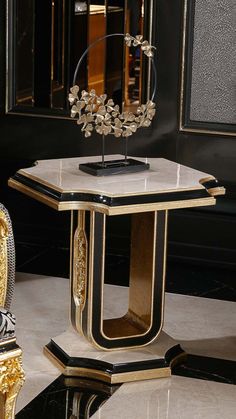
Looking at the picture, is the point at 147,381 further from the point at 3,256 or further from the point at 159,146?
the point at 159,146

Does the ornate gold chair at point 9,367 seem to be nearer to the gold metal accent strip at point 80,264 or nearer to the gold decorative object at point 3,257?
the gold decorative object at point 3,257

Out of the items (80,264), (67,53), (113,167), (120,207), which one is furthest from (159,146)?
(120,207)

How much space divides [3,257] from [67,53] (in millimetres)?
2106

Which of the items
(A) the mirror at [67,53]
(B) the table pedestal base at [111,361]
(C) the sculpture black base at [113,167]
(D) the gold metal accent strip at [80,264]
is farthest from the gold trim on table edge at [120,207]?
(A) the mirror at [67,53]

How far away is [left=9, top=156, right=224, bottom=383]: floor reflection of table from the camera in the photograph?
3.49 m

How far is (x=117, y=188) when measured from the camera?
3514 mm

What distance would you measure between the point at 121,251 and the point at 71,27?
3.89 ft

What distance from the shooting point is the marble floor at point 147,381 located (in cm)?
343

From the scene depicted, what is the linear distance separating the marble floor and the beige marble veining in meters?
0.71

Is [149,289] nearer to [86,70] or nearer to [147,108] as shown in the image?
[147,108]

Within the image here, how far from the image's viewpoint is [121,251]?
5.16 metres

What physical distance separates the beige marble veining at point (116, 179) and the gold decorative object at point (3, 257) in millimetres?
413

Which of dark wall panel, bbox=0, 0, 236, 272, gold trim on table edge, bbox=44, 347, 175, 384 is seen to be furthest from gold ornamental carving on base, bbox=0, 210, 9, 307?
dark wall panel, bbox=0, 0, 236, 272

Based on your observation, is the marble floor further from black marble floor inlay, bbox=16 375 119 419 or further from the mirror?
the mirror
